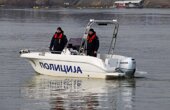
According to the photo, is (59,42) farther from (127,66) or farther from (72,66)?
(127,66)

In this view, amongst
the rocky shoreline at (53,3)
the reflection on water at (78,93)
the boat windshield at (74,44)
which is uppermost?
the boat windshield at (74,44)

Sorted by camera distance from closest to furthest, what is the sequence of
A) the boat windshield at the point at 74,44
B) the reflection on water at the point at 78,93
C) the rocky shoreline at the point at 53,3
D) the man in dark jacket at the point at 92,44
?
1. the reflection on water at the point at 78,93
2. the man in dark jacket at the point at 92,44
3. the boat windshield at the point at 74,44
4. the rocky shoreline at the point at 53,3

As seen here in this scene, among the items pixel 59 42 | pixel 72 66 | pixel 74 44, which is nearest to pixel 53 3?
pixel 59 42

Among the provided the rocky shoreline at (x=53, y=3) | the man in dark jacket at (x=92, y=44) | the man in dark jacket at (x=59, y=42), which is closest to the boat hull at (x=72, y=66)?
the man in dark jacket at (x=59, y=42)

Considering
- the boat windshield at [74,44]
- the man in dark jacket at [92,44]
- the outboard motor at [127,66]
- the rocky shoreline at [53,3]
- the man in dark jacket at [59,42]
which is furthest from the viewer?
the rocky shoreline at [53,3]

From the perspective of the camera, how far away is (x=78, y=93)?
71.6 ft

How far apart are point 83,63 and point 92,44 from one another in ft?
2.62

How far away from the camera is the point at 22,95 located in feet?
70.2

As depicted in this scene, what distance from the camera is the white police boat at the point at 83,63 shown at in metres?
24.5

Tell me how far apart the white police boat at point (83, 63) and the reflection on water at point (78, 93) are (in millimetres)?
279

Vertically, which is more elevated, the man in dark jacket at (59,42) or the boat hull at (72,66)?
the man in dark jacket at (59,42)

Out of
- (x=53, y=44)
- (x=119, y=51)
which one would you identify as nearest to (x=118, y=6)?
(x=119, y=51)

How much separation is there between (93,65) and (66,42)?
167cm

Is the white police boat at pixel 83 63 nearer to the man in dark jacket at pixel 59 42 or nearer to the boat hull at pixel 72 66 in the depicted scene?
the boat hull at pixel 72 66
